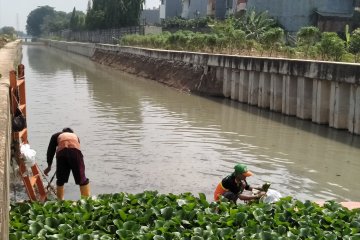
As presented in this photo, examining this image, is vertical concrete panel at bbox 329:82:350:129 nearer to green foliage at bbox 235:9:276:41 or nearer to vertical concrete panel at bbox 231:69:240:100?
vertical concrete panel at bbox 231:69:240:100

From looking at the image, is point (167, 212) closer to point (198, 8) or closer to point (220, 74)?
point (220, 74)

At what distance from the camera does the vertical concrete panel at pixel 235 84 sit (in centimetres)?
2312

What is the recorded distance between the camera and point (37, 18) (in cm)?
18625

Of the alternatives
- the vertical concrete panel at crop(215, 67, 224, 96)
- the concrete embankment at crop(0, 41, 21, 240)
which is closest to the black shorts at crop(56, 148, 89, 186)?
the concrete embankment at crop(0, 41, 21, 240)

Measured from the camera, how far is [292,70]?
60.2 ft

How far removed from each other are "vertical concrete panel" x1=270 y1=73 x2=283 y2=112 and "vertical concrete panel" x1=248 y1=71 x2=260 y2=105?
1.45m

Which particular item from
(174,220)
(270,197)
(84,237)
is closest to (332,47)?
(270,197)

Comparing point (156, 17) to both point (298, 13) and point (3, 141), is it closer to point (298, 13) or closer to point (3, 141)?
point (298, 13)

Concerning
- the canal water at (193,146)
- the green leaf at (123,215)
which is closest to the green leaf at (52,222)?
the green leaf at (123,215)

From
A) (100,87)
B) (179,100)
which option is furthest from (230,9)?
(179,100)

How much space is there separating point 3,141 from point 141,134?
32.3 ft

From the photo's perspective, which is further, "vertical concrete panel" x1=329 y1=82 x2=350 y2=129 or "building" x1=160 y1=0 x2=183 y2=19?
"building" x1=160 y1=0 x2=183 y2=19

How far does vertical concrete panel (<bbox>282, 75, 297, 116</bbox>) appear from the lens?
1867 centimetres

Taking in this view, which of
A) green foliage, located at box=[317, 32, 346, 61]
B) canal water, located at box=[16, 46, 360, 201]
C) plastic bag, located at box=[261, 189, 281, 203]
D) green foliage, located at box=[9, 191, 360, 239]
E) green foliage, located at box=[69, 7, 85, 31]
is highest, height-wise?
green foliage, located at box=[69, 7, 85, 31]
